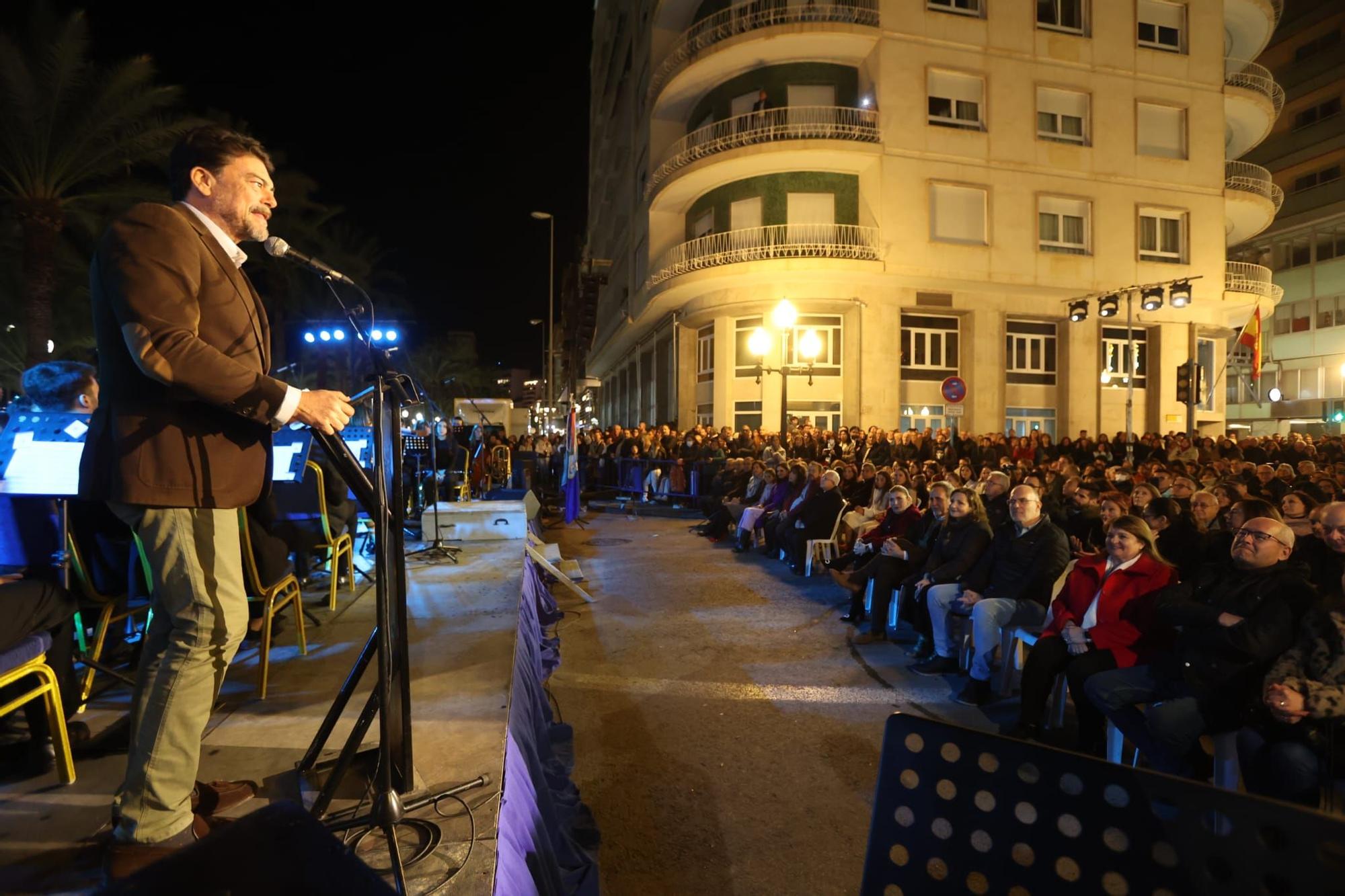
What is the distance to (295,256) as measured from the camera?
237cm

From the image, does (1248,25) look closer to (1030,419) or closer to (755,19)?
(1030,419)

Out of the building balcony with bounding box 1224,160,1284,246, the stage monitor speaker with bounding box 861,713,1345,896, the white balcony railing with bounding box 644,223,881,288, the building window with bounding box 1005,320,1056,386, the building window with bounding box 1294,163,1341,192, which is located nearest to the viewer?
the stage monitor speaker with bounding box 861,713,1345,896

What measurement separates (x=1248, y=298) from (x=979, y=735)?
33.3 metres

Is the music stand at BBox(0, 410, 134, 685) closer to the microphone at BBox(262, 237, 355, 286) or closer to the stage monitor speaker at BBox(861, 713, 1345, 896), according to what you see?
the microphone at BBox(262, 237, 355, 286)

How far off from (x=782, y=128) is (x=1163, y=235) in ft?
48.7

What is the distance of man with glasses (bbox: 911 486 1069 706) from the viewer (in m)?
5.04

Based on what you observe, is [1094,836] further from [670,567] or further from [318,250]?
[318,250]

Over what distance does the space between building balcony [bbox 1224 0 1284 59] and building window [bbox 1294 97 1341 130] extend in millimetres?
10351

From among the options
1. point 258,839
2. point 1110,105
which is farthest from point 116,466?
point 1110,105

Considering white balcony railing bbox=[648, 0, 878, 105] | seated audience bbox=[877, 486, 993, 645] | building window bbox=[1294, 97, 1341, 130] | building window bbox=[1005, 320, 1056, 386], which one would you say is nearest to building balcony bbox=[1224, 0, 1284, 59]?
building window bbox=[1294, 97, 1341, 130]

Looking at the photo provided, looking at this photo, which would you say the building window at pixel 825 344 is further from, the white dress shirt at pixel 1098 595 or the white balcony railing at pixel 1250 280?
the white dress shirt at pixel 1098 595

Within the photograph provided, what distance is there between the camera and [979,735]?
4.58 ft

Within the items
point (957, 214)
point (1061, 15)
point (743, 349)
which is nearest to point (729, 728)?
point (743, 349)


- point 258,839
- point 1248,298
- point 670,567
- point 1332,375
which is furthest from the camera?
point 1332,375
